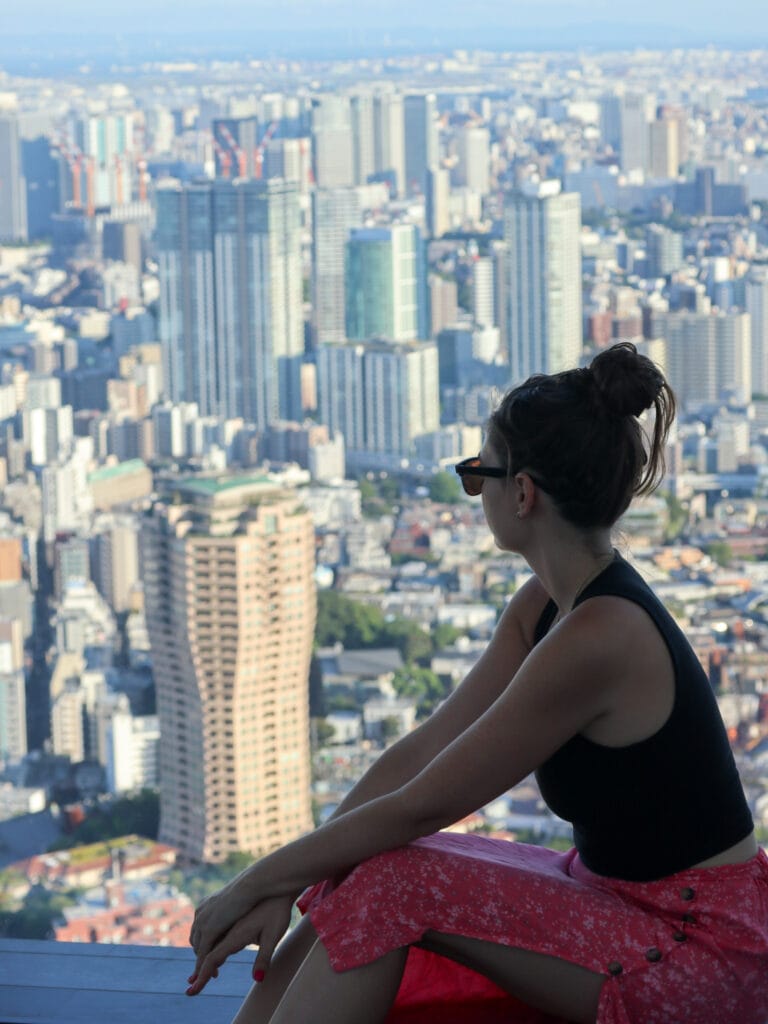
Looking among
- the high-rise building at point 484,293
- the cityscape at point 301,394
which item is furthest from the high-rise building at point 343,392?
the high-rise building at point 484,293

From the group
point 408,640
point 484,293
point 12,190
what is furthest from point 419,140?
point 408,640

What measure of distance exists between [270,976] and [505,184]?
19.5m

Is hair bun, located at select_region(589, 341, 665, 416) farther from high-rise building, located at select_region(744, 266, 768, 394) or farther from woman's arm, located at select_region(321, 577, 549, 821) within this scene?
high-rise building, located at select_region(744, 266, 768, 394)

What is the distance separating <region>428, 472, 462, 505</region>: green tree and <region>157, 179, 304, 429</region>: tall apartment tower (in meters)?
4.06

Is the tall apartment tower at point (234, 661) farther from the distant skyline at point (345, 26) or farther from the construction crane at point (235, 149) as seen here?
the construction crane at point (235, 149)

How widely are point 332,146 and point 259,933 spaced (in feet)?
66.7

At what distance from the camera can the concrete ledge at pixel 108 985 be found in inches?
45.9

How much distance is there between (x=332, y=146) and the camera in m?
20.6

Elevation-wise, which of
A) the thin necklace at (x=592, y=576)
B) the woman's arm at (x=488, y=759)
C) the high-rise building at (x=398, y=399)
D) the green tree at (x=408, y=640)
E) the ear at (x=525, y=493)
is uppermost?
the ear at (x=525, y=493)

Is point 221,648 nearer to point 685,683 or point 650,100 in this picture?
point 685,683

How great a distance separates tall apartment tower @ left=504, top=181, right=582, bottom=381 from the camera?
17.0 m

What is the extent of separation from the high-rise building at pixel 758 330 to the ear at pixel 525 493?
52.2ft

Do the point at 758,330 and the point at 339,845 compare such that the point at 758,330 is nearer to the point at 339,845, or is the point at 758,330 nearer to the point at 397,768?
the point at 397,768

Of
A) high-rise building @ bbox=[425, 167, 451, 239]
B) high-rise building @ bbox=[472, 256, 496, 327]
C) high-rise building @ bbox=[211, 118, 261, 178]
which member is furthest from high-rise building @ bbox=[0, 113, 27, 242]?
high-rise building @ bbox=[472, 256, 496, 327]
